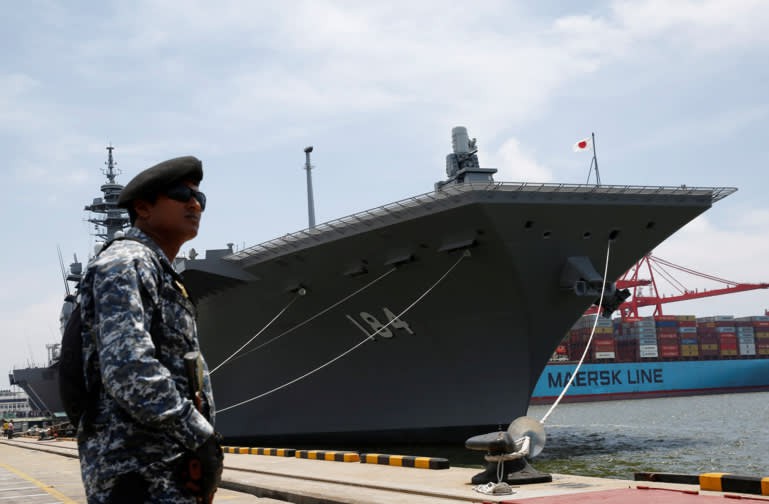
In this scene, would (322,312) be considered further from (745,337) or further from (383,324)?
(745,337)

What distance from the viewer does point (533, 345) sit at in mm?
15953

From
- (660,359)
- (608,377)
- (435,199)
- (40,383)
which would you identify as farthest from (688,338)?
(435,199)

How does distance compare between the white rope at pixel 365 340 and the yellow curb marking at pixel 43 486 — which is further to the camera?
the white rope at pixel 365 340

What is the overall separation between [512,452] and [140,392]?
642 cm

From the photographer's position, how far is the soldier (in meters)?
2.12

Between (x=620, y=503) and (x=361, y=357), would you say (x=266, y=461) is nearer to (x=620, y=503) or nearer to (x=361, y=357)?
(x=361, y=357)

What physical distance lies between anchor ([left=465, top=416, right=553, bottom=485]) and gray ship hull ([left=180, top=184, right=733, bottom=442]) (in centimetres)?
650

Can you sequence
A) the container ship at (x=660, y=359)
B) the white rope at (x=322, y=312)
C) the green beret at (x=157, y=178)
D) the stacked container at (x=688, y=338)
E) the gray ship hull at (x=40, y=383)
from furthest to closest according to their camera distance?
→ the stacked container at (x=688, y=338), the container ship at (x=660, y=359), the gray ship hull at (x=40, y=383), the white rope at (x=322, y=312), the green beret at (x=157, y=178)

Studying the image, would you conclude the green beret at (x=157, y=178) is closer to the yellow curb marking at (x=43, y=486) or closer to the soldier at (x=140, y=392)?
the soldier at (x=140, y=392)

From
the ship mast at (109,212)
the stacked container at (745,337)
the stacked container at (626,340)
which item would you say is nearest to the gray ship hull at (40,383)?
the ship mast at (109,212)

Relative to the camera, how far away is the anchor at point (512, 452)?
7.88 metres

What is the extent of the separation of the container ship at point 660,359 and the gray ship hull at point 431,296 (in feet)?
149

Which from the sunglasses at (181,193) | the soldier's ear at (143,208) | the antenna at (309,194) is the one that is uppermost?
the antenna at (309,194)

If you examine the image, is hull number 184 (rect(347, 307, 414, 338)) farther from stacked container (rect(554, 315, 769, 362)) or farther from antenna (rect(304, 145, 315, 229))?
stacked container (rect(554, 315, 769, 362))
